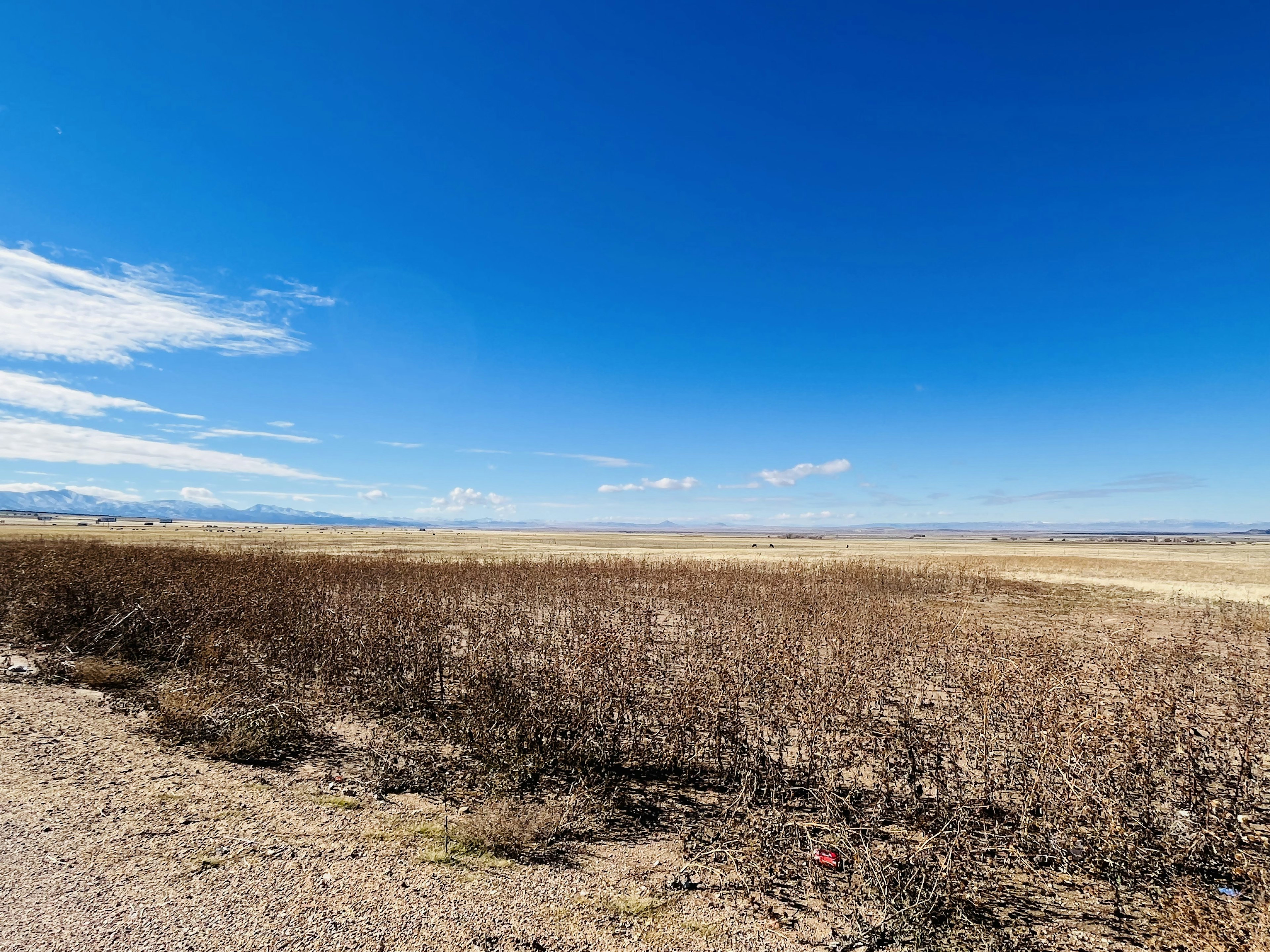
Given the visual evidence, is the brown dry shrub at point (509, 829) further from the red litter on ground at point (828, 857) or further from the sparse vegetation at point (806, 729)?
the red litter on ground at point (828, 857)

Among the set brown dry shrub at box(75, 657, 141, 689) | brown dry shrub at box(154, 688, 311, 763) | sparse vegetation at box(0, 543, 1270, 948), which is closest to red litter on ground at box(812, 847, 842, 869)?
sparse vegetation at box(0, 543, 1270, 948)

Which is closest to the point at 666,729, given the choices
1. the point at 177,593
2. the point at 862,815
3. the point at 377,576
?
the point at 862,815

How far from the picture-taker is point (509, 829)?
476 centimetres

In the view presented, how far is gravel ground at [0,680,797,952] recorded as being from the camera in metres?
3.62

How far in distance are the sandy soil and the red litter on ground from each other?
97.2 ft

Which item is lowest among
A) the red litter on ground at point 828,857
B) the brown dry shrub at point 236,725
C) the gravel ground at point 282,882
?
the red litter on ground at point 828,857

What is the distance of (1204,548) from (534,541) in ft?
341

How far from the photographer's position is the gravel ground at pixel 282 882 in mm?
3621

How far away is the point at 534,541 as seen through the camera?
90.5 metres

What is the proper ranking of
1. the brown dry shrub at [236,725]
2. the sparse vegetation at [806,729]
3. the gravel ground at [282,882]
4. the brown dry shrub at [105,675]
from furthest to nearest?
the brown dry shrub at [105,675] → the brown dry shrub at [236,725] → the sparse vegetation at [806,729] → the gravel ground at [282,882]

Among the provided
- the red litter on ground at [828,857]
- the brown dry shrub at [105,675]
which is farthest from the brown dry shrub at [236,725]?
the red litter on ground at [828,857]

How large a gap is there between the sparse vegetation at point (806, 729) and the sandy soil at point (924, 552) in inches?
850

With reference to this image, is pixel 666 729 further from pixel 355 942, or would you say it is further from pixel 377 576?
pixel 377 576

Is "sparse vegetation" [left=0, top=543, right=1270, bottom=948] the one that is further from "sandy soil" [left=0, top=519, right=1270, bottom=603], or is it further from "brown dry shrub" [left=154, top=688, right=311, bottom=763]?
"sandy soil" [left=0, top=519, right=1270, bottom=603]
